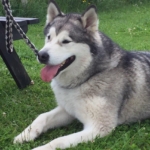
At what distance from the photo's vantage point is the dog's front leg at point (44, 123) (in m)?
3.23

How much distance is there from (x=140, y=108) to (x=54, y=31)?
112 centimetres

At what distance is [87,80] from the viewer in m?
3.39

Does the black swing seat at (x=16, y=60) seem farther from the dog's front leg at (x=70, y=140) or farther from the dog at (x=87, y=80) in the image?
the dog's front leg at (x=70, y=140)

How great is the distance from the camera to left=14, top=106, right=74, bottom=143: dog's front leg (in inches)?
127

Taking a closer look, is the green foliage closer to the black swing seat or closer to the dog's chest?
the black swing seat

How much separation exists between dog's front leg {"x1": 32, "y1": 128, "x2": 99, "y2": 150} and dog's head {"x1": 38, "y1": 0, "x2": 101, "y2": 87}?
0.52m

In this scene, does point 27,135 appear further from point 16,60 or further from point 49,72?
point 16,60

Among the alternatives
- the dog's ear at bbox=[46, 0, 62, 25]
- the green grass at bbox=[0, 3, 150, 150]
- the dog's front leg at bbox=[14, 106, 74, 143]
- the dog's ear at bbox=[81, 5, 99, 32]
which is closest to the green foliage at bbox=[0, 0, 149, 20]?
the green grass at bbox=[0, 3, 150, 150]

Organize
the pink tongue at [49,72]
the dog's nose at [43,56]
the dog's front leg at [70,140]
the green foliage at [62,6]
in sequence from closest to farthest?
1. the dog's front leg at [70,140]
2. the dog's nose at [43,56]
3. the pink tongue at [49,72]
4. the green foliage at [62,6]

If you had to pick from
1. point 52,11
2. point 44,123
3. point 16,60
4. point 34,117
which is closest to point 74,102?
point 44,123

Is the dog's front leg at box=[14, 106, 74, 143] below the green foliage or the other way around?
the other way around

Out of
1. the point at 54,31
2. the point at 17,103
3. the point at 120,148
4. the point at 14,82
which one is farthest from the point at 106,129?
the point at 14,82

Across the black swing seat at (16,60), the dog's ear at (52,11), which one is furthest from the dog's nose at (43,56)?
the black swing seat at (16,60)

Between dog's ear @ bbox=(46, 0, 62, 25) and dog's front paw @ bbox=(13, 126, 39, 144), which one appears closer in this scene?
dog's front paw @ bbox=(13, 126, 39, 144)
